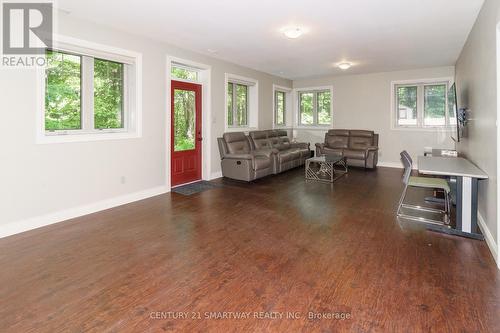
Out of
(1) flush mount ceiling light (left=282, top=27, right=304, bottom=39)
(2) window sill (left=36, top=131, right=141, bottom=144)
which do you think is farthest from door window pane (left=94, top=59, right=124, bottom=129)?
(1) flush mount ceiling light (left=282, top=27, right=304, bottom=39)

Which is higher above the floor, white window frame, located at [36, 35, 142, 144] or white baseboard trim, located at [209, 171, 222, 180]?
white window frame, located at [36, 35, 142, 144]

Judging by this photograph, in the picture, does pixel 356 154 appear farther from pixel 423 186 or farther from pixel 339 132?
pixel 423 186

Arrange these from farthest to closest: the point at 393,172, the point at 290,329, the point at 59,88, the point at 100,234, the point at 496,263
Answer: the point at 393,172, the point at 59,88, the point at 100,234, the point at 496,263, the point at 290,329

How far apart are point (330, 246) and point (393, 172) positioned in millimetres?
5089

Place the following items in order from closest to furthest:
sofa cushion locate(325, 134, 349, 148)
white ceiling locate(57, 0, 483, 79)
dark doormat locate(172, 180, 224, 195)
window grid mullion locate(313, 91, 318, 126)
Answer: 1. white ceiling locate(57, 0, 483, 79)
2. dark doormat locate(172, 180, 224, 195)
3. sofa cushion locate(325, 134, 349, 148)
4. window grid mullion locate(313, 91, 318, 126)

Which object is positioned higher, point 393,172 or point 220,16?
point 220,16

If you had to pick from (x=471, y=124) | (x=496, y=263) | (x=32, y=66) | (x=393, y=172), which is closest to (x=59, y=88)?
(x=32, y=66)

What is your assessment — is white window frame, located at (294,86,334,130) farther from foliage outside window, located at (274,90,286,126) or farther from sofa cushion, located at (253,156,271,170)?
sofa cushion, located at (253,156,271,170)

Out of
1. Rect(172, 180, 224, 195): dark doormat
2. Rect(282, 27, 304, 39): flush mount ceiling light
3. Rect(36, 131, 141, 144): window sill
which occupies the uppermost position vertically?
Rect(282, 27, 304, 39): flush mount ceiling light

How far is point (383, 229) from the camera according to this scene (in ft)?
11.5

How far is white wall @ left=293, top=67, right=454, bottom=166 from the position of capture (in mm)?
7586

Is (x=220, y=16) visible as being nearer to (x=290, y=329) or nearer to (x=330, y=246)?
(x=330, y=246)

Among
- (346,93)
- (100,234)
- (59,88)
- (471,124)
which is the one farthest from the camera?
(346,93)

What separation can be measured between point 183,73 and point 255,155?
212cm
